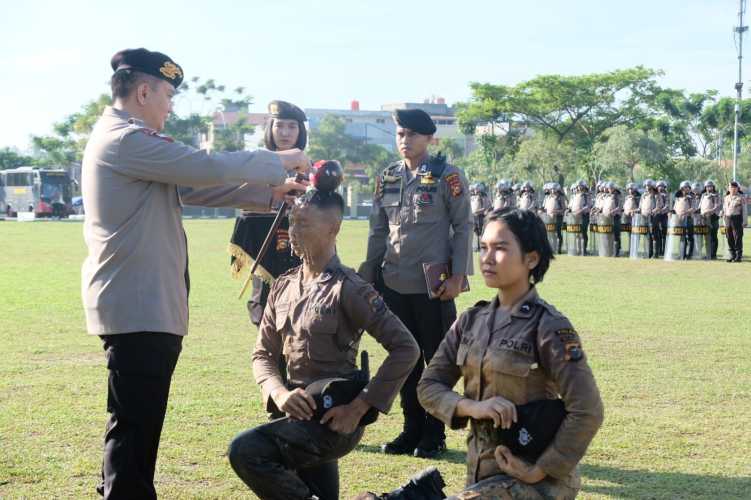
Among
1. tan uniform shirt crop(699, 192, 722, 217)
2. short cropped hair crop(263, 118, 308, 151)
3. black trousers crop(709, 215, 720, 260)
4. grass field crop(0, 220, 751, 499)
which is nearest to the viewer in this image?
grass field crop(0, 220, 751, 499)

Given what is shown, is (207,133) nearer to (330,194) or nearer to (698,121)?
(698,121)

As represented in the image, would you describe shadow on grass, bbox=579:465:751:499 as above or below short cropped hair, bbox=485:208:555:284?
below

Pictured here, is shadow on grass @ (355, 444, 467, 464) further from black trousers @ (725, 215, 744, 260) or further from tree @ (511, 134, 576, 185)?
tree @ (511, 134, 576, 185)

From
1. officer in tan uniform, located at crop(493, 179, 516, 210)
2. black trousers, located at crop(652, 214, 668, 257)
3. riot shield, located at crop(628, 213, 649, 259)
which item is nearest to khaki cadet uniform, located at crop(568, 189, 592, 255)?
riot shield, located at crop(628, 213, 649, 259)

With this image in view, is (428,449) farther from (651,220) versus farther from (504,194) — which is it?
(504,194)

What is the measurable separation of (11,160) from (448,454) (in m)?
79.7

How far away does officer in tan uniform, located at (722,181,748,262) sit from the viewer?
956 inches

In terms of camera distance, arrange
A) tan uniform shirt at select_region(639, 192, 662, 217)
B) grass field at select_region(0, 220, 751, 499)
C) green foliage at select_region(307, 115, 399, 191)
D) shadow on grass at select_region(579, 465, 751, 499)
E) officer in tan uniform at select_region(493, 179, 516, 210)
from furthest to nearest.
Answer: green foliage at select_region(307, 115, 399, 191) → officer in tan uniform at select_region(493, 179, 516, 210) → tan uniform shirt at select_region(639, 192, 662, 217) → grass field at select_region(0, 220, 751, 499) → shadow on grass at select_region(579, 465, 751, 499)

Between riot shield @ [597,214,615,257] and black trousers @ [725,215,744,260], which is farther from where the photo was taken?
riot shield @ [597,214,615,257]

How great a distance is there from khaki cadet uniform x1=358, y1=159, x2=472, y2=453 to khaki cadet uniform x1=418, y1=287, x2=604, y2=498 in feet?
7.94

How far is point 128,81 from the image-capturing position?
426cm

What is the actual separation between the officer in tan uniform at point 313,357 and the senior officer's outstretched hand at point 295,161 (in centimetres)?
16

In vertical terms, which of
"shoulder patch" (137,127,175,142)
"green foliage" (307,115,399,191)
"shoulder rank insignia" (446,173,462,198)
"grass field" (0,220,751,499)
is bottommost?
"grass field" (0,220,751,499)

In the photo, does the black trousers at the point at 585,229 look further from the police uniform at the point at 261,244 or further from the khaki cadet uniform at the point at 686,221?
the police uniform at the point at 261,244
